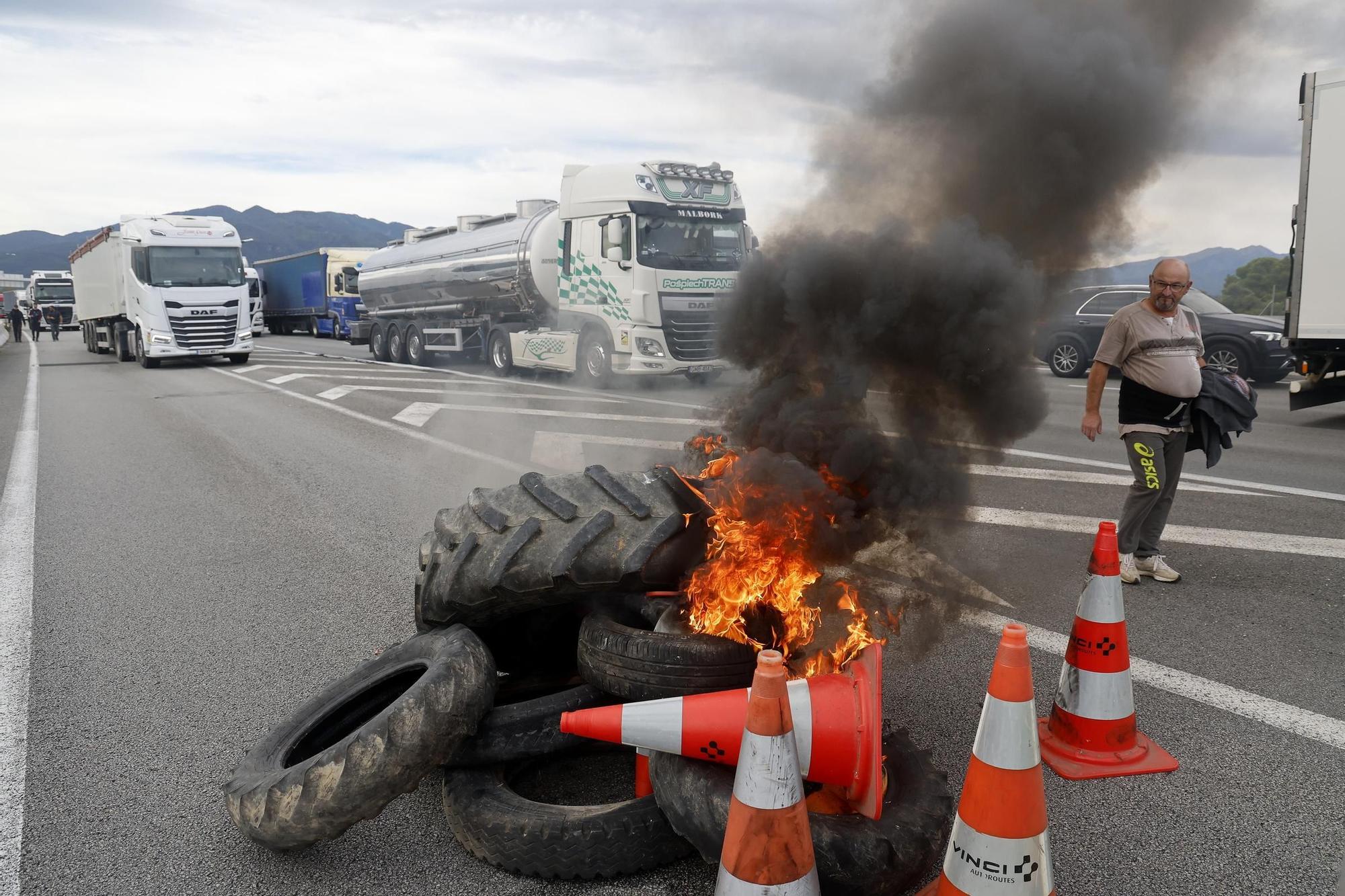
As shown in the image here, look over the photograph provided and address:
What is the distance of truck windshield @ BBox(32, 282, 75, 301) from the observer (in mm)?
52375

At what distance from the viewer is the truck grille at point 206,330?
74.9 feet

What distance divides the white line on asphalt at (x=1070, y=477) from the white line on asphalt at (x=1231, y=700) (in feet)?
12.0

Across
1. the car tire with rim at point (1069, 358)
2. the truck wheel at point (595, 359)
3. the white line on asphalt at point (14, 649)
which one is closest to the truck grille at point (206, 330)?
the truck wheel at point (595, 359)

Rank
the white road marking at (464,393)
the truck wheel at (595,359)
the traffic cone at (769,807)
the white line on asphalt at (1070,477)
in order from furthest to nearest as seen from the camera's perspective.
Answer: the truck wheel at (595,359), the white road marking at (464,393), the white line on asphalt at (1070,477), the traffic cone at (769,807)

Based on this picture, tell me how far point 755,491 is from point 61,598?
165 inches

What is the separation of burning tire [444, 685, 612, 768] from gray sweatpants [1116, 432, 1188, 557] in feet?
11.6

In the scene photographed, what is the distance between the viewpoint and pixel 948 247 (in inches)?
131

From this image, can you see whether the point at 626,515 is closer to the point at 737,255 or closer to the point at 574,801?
the point at 574,801

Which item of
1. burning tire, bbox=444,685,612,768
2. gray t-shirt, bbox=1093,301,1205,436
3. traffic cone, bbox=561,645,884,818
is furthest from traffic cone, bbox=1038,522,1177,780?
gray t-shirt, bbox=1093,301,1205,436

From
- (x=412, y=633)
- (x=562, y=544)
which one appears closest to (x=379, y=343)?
(x=412, y=633)

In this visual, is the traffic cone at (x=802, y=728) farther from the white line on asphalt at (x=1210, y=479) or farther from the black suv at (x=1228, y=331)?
the black suv at (x=1228, y=331)

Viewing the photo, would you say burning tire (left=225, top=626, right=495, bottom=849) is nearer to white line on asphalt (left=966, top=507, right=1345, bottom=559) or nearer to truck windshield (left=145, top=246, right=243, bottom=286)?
white line on asphalt (left=966, top=507, right=1345, bottom=559)

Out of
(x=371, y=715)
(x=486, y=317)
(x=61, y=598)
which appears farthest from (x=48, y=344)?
(x=371, y=715)

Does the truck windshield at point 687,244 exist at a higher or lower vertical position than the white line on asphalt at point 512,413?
higher
